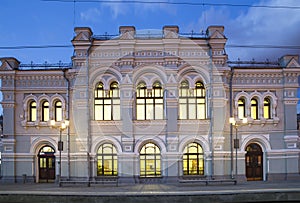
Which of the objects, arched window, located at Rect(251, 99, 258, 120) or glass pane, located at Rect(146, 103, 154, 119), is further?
arched window, located at Rect(251, 99, 258, 120)

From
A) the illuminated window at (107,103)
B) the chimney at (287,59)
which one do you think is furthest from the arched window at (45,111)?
the chimney at (287,59)

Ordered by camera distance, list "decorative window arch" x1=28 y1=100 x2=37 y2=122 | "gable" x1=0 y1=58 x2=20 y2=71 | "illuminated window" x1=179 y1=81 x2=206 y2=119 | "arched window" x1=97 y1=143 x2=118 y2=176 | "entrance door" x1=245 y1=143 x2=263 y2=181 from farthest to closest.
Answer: "decorative window arch" x1=28 y1=100 x2=37 y2=122 → "entrance door" x1=245 y1=143 x2=263 y2=181 → "gable" x1=0 y1=58 x2=20 y2=71 → "illuminated window" x1=179 y1=81 x2=206 y2=119 → "arched window" x1=97 y1=143 x2=118 y2=176

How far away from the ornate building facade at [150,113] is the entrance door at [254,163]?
0.19 ft

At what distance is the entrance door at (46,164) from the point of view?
2228 centimetres

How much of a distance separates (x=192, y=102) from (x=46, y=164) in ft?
29.7

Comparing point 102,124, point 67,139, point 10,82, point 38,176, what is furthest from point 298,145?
point 10,82

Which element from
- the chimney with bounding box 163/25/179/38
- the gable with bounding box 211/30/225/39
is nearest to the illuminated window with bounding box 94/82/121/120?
the chimney with bounding box 163/25/179/38

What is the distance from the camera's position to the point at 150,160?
21.5 meters

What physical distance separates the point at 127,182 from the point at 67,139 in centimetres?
416

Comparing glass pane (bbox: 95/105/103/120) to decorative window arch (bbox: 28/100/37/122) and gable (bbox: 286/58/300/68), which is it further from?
gable (bbox: 286/58/300/68)

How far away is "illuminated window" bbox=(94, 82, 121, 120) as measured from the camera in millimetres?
21875

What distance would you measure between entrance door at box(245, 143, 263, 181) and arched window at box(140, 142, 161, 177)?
5.11 metres

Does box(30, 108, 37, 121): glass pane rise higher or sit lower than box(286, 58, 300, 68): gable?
lower

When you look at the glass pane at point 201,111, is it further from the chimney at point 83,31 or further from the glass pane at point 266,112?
the chimney at point 83,31
